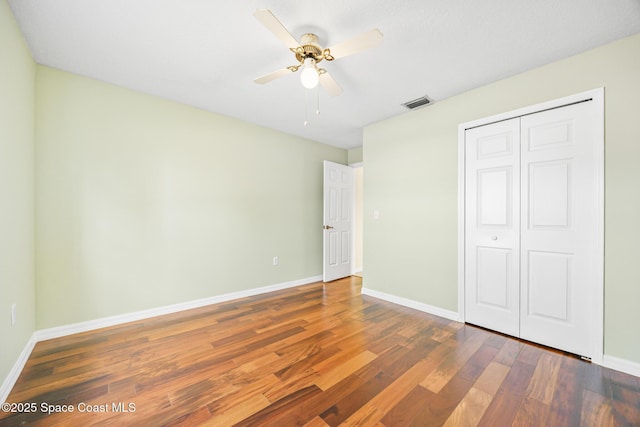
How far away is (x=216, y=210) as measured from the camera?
11.0 feet

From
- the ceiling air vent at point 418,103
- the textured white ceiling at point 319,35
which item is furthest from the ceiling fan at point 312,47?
the ceiling air vent at point 418,103

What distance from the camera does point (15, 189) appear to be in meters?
1.83

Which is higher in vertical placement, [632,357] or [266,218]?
[266,218]

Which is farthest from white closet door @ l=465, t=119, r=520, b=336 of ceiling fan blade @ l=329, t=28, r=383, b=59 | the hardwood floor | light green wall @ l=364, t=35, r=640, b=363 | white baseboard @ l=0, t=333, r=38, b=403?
white baseboard @ l=0, t=333, r=38, b=403

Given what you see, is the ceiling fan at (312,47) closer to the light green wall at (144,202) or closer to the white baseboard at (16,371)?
the light green wall at (144,202)

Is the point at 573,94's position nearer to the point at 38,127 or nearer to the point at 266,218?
the point at 266,218

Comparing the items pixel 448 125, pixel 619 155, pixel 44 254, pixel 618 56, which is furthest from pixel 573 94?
pixel 44 254

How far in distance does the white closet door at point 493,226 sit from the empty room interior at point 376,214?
20mm

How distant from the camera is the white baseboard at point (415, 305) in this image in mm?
2842

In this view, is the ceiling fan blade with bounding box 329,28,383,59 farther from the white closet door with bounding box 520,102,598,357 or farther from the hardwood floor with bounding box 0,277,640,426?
the hardwood floor with bounding box 0,277,640,426

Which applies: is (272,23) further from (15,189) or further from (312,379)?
(312,379)

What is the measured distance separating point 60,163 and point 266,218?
2.27 meters

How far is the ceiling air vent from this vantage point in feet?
9.52

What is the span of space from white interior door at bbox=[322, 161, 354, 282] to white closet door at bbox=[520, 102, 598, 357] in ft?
8.70
